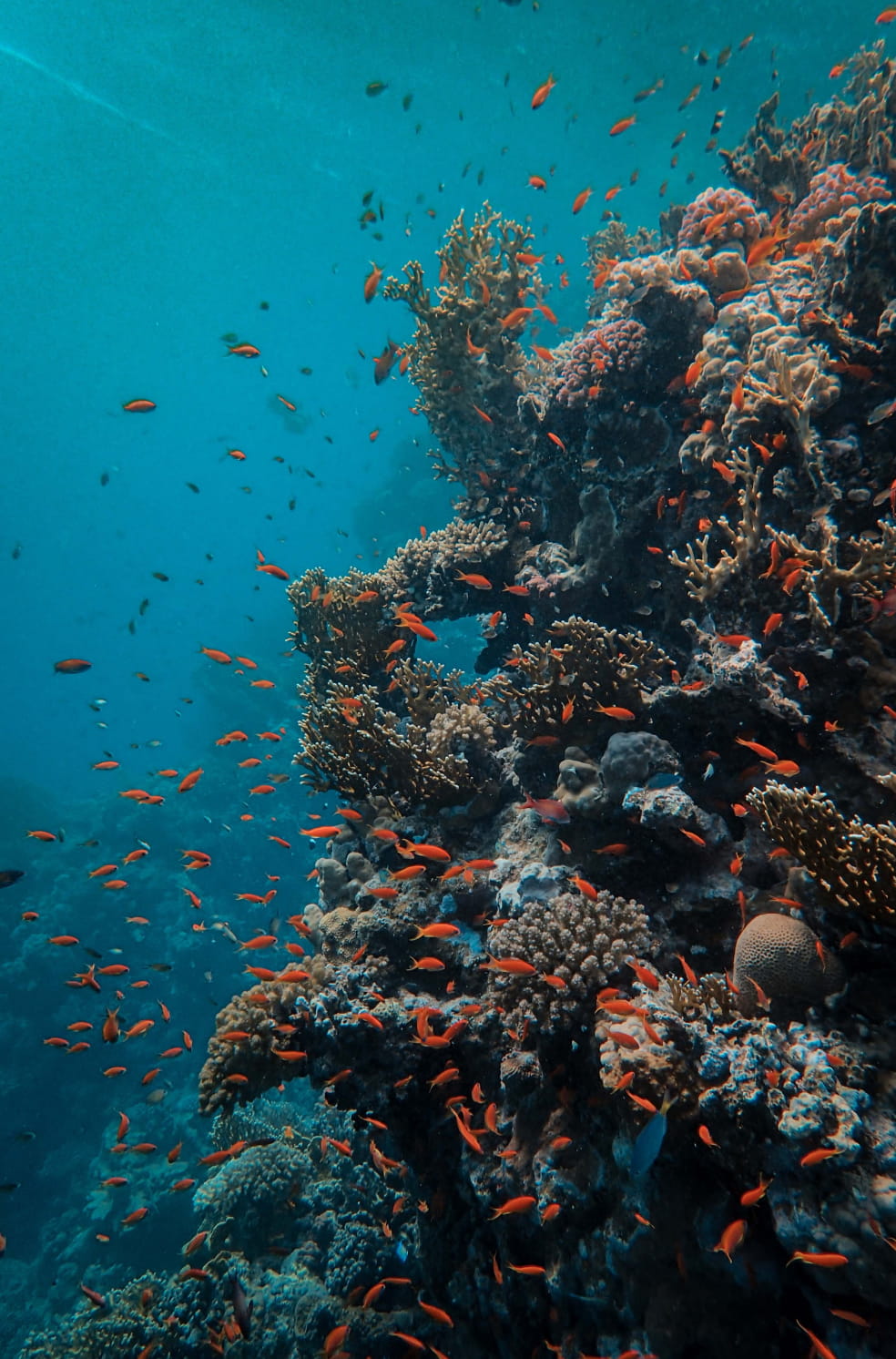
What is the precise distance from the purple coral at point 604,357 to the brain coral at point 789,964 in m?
6.47

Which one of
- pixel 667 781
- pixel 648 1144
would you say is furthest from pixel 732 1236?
pixel 667 781

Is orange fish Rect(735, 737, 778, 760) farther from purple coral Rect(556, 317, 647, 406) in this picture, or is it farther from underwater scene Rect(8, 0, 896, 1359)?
purple coral Rect(556, 317, 647, 406)

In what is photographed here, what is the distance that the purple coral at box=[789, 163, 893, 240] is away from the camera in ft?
25.9

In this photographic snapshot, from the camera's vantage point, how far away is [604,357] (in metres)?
7.12

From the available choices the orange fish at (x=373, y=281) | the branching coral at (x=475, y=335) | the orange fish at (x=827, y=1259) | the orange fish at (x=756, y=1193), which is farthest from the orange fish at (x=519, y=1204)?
the orange fish at (x=373, y=281)

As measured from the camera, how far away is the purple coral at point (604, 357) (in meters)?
7.19

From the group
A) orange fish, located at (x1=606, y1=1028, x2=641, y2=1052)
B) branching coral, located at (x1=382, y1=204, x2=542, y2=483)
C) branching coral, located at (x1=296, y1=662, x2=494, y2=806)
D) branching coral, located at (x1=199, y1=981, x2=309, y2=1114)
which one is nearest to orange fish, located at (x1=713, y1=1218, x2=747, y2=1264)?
orange fish, located at (x1=606, y1=1028, x2=641, y2=1052)

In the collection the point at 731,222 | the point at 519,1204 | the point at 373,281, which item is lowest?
the point at 519,1204

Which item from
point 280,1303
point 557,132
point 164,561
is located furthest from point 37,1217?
point 164,561

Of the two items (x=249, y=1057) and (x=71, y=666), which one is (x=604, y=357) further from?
(x=71, y=666)

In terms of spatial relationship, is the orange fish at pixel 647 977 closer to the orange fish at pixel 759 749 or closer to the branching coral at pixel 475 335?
the orange fish at pixel 759 749

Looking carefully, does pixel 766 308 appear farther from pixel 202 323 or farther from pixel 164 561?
pixel 164 561

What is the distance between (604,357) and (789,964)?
6821 mm

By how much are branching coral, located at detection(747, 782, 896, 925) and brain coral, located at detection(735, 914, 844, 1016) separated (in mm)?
271
